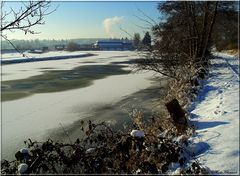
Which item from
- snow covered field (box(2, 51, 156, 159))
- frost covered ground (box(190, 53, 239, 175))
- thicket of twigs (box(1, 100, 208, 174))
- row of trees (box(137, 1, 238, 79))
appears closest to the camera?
frost covered ground (box(190, 53, 239, 175))

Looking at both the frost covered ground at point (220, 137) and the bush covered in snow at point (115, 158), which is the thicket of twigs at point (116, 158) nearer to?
the bush covered in snow at point (115, 158)

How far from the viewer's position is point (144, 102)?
61.7 feet

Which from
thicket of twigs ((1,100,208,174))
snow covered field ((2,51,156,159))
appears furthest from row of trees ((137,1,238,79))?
thicket of twigs ((1,100,208,174))

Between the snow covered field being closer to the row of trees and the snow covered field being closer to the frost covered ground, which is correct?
the row of trees

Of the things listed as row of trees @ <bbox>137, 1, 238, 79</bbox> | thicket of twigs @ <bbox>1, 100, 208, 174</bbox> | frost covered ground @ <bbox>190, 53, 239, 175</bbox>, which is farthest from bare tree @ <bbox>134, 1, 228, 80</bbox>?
thicket of twigs @ <bbox>1, 100, 208, 174</bbox>

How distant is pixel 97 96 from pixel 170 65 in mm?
6109

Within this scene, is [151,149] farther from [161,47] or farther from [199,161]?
[161,47]

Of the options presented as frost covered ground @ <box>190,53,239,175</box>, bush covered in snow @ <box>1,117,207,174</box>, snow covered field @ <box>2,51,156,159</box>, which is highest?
frost covered ground @ <box>190,53,239,175</box>

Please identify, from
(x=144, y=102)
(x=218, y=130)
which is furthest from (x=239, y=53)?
(x=144, y=102)

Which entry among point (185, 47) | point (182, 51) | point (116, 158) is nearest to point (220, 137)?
point (116, 158)

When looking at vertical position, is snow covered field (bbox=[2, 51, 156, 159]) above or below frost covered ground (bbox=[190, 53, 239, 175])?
below

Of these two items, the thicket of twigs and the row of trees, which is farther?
the row of trees

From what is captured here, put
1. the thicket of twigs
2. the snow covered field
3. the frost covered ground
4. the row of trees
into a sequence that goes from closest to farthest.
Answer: the frost covered ground, the thicket of twigs, the snow covered field, the row of trees

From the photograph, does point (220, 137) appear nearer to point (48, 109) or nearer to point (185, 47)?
point (48, 109)
